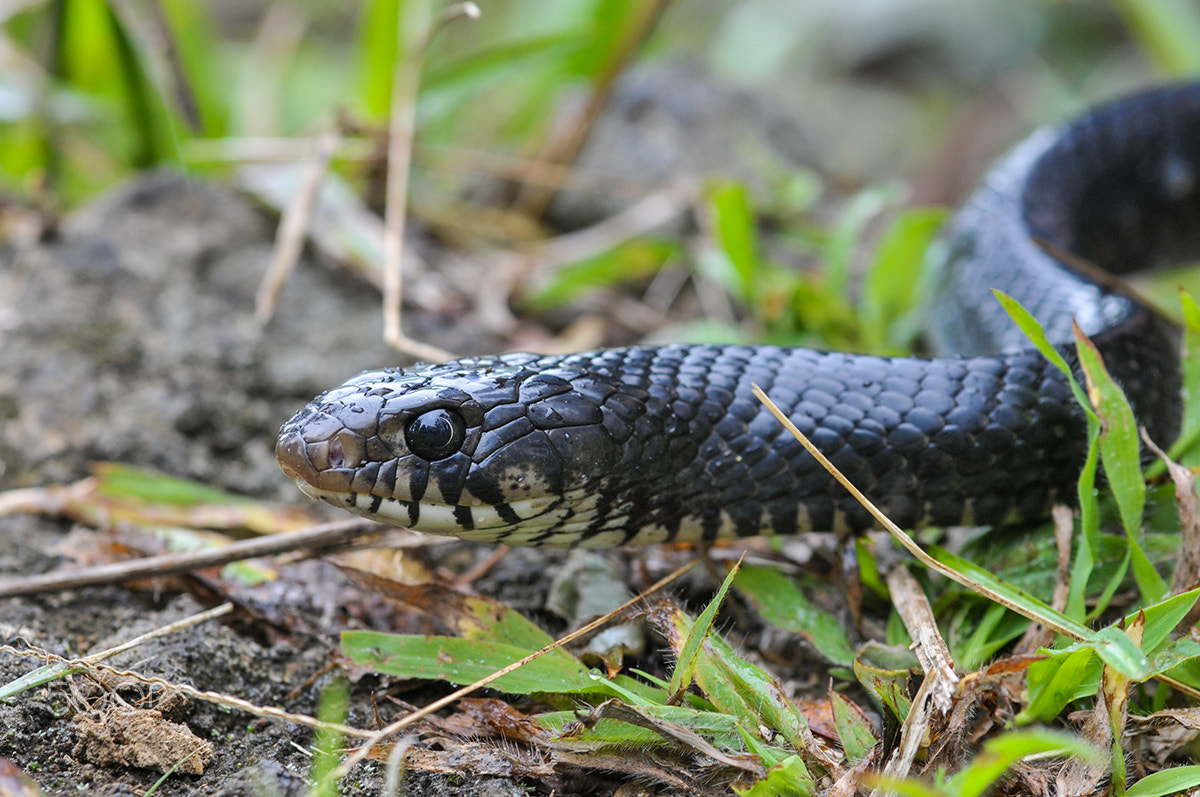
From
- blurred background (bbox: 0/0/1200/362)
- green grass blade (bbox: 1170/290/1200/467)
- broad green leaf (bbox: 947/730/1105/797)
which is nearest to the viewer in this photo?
broad green leaf (bbox: 947/730/1105/797)

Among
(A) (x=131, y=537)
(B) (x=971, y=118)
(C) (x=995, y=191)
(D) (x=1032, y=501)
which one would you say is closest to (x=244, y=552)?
(A) (x=131, y=537)

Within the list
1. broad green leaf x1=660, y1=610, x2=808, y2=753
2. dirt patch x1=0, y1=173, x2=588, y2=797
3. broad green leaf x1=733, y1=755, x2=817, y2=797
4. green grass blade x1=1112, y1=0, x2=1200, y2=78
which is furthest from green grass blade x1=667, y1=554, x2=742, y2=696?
green grass blade x1=1112, y1=0, x2=1200, y2=78

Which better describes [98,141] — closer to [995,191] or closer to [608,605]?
[608,605]

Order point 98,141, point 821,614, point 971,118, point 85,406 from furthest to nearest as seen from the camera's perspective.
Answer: point 971,118 → point 98,141 → point 85,406 → point 821,614

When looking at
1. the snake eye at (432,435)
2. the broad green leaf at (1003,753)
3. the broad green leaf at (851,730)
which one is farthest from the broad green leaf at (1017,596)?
the snake eye at (432,435)

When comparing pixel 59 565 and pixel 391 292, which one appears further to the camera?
pixel 391 292

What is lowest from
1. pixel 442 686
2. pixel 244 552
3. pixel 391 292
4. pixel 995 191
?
pixel 442 686

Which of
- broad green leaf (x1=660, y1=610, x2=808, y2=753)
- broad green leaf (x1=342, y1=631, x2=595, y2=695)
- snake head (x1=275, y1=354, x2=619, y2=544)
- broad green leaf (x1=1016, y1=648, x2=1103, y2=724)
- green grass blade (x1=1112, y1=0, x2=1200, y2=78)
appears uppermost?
green grass blade (x1=1112, y1=0, x2=1200, y2=78)

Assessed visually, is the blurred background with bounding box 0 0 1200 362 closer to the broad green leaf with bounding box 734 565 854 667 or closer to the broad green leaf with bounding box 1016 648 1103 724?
the broad green leaf with bounding box 734 565 854 667
